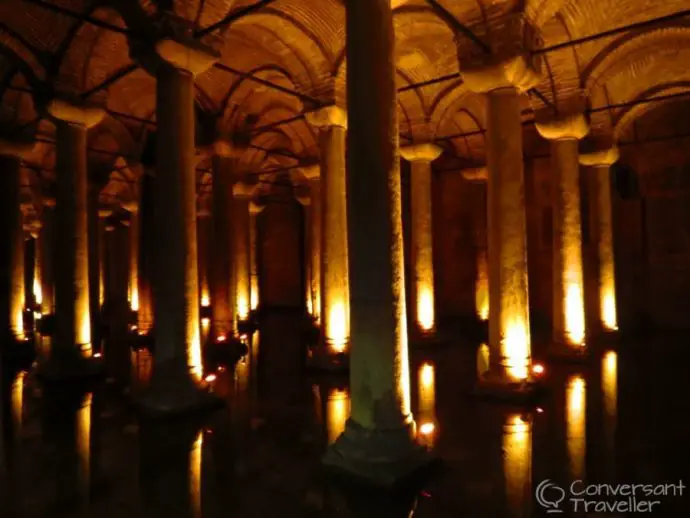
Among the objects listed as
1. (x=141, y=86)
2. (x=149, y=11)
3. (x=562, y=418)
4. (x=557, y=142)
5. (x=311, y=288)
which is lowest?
(x=562, y=418)

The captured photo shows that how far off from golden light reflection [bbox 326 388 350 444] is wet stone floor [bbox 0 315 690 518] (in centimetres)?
4

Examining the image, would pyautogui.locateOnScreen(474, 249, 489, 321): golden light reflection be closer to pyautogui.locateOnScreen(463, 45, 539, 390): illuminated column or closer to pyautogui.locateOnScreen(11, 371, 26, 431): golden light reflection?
pyautogui.locateOnScreen(463, 45, 539, 390): illuminated column

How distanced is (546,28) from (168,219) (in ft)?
26.6

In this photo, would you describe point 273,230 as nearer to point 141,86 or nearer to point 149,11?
point 141,86

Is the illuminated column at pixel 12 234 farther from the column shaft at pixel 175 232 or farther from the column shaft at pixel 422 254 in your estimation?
the column shaft at pixel 422 254

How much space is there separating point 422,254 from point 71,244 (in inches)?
320

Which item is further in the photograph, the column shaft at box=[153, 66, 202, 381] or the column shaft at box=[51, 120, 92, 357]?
the column shaft at box=[51, 120, 92, 357]

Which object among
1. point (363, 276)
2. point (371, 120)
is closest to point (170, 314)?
point (363, 276)

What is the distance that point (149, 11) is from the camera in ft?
25.3

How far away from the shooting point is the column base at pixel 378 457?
4.84m

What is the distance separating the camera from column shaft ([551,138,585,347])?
416 inches

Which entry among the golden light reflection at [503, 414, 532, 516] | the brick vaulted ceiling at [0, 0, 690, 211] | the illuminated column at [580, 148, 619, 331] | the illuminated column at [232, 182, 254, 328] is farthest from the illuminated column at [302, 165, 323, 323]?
the golden light reflection at [503, 414, 532, 516]

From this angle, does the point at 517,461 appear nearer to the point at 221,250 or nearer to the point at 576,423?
the point at 576,423

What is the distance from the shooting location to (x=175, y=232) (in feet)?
24.2
